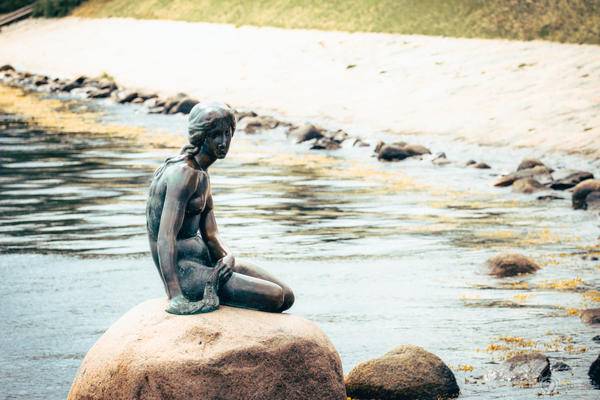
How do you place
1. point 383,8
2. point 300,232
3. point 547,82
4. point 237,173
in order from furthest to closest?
point 383,8
point 547,82
point 237,173
point 300,232

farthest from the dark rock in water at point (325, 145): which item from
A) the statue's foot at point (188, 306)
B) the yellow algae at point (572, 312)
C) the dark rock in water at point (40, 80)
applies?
the dark rock in water at point (40, 80)

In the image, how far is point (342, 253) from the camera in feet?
51.0

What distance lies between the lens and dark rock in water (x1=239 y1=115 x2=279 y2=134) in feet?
103

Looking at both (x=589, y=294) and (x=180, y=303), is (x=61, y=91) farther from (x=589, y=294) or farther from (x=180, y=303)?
(x=180, y=303)

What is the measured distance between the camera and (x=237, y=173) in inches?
933

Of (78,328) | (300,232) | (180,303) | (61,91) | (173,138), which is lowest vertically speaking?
(61,91)

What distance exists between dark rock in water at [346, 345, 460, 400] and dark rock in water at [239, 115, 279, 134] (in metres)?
22.0

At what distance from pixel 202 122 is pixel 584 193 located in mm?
11787

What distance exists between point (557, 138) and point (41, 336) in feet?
52.6

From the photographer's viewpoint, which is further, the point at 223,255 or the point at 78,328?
the point at 78,328

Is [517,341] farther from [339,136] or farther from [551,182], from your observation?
[339,136]

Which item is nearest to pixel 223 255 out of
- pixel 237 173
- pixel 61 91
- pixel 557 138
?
pixel 237 173

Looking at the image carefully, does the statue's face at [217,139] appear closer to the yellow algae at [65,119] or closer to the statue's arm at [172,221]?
the statue's arm at [172,221]

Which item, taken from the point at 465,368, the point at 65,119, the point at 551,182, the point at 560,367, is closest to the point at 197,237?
the point at 465,368
